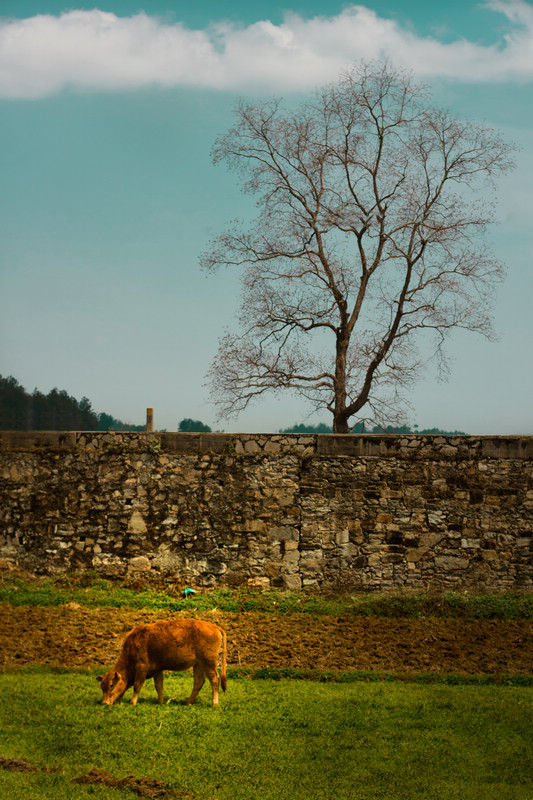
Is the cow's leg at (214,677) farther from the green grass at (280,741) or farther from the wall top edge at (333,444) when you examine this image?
the wall top edge at (333,444)

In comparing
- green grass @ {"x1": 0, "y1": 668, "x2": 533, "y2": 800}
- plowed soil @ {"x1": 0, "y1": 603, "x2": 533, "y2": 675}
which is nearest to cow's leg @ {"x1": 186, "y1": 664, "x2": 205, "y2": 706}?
green grass @ {"x1": 0, "y1": 668, "x2": 533, "y2": 800}

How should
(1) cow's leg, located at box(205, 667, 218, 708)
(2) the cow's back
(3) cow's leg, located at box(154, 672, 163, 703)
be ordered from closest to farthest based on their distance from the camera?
1. (2) the cow's back
2. (1) cow's leg, located at box(205, 667, 218, 708)
3. (3) cow's leg, located at box(154, 672, 163, 703)

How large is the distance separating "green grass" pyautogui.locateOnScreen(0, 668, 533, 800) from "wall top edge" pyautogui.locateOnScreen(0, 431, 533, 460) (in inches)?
209

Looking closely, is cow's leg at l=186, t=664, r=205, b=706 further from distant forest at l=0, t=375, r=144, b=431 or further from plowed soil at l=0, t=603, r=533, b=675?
distant forest at l=0, t=375, r=144, b=431

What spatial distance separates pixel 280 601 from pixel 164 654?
5.46m

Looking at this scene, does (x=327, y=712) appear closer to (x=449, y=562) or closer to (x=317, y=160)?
(x=449, y=562)

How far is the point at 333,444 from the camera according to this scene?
1252cm

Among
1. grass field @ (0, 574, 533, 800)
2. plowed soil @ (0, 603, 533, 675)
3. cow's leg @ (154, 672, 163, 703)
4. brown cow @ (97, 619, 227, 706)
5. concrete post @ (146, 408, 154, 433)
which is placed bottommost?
plowed soil @ (0, 603, 533, 675)

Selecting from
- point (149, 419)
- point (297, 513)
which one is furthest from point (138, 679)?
point (149, 419)

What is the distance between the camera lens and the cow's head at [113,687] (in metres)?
6.64

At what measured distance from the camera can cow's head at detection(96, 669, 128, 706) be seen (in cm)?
664

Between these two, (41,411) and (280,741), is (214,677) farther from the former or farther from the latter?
(41,411)

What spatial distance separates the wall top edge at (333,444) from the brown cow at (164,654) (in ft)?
20.1

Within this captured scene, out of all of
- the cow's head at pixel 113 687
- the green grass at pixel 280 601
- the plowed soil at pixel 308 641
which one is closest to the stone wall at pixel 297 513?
the green grass at pixel 280 601
